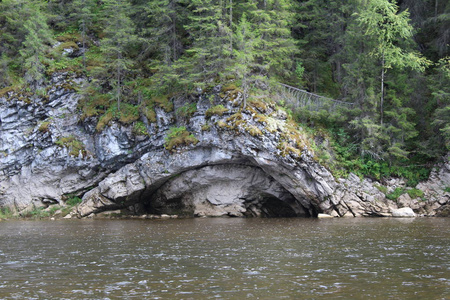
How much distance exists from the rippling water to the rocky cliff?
5281 mm

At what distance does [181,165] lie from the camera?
2777cm

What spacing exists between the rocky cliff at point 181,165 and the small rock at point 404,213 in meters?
0.36

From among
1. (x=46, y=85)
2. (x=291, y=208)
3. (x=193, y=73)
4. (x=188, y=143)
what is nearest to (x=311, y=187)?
(x=291, y=208)

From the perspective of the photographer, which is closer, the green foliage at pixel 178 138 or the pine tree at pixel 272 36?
the green foliage at pixel 178 138

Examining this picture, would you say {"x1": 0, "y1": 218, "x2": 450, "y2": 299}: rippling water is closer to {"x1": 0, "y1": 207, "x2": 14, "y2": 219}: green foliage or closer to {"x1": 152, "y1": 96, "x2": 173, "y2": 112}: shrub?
{"x1": 0, "y1": 207, "x2": 14, "y2": 219}: green foliage

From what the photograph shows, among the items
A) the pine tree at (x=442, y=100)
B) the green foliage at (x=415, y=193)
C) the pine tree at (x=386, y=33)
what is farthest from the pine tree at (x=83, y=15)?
the pine tree at (x=442, y=100)

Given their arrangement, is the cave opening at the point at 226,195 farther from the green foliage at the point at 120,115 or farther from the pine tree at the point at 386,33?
the pine tree at the point at 386,33

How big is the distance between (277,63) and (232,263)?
795 inches

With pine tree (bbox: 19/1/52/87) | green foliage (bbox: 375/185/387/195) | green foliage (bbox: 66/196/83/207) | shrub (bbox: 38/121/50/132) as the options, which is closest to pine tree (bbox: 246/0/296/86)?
green foliage (bbox: 375/185/387/195)

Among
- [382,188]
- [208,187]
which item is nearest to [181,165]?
[208,187]

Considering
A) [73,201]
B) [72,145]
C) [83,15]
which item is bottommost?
[73,201]

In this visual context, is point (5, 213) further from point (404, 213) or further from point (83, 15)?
point (404, 213)

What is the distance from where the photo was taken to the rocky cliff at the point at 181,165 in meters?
26.4

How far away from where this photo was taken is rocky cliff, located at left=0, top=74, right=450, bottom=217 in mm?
26422
